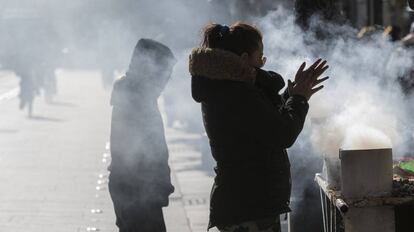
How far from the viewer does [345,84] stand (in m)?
5.95

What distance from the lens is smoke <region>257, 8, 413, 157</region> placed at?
16.0ft

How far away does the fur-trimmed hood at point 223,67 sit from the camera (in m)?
4.04

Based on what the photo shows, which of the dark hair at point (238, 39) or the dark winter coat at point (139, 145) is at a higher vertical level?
the dark hair at point (238, 39)

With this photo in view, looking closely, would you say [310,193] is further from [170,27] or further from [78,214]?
[170,27]

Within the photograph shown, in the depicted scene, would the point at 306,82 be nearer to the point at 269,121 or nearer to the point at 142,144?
the point at 269,121

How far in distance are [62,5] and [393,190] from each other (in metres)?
13.4

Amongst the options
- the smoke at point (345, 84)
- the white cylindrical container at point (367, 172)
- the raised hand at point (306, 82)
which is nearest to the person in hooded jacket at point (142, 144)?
the smoke at point (345, 84)

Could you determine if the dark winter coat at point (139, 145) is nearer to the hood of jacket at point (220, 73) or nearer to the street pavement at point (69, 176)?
the hood of jacket at point (220, 73)

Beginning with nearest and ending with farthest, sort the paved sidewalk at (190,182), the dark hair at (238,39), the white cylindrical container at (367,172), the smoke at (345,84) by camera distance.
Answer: the dark hair at (238,39) < the white cylindrical container at (367,172) < the smoke at (345,84) < the paved sidewalk at (190,182)

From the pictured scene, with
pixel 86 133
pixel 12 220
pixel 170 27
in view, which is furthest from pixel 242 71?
pixel 86 133

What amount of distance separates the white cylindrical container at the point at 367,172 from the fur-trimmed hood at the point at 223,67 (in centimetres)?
65

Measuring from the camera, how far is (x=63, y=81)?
119 feet

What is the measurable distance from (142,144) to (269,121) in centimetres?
199

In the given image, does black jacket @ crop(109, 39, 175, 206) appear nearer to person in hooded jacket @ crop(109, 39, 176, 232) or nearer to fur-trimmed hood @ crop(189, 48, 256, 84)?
person in hooded jacket @ crop(109, 39, 176, 232)
